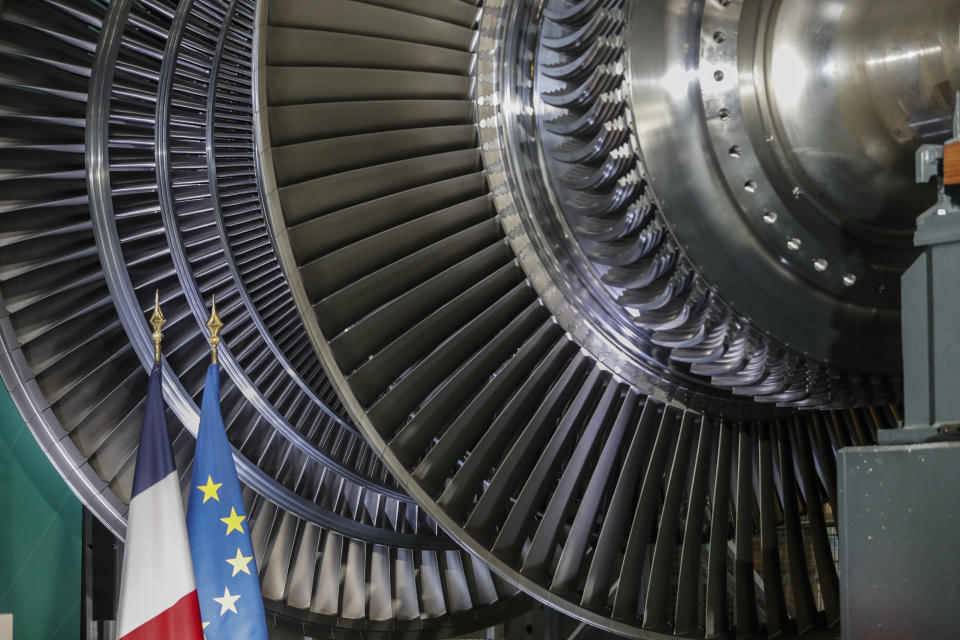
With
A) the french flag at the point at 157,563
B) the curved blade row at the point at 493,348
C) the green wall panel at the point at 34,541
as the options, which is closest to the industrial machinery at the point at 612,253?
the curved blade row at the point at 493,348

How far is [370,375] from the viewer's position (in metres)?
1.93

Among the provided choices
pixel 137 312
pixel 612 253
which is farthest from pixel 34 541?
pixel 612 253

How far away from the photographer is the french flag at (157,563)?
2701 mm

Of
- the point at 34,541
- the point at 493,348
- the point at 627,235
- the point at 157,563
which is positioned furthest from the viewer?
the point at 34,541

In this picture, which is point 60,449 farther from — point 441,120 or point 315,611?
point 441,120

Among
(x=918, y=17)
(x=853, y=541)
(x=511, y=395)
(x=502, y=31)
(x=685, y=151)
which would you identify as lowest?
(x=853, y=541)

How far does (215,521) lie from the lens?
2936 millimetres

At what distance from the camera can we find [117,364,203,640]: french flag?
106 inches

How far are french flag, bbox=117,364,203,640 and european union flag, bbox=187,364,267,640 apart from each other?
0.12m

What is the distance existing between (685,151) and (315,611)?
192cm

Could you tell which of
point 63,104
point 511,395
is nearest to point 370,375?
point 511,395

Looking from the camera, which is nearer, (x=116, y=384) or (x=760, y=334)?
(x=760, y=334)

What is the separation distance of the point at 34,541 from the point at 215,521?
1.34m

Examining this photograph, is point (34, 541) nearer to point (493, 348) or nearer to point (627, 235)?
point (493, 348)
